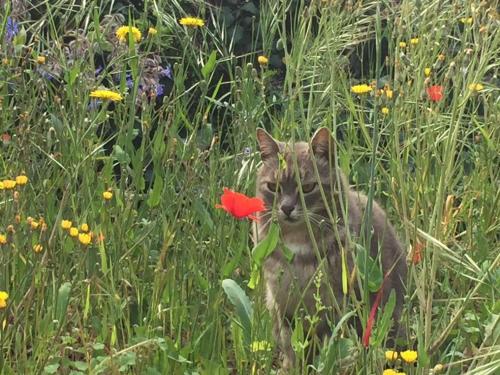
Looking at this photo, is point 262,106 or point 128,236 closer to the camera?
point 128,236

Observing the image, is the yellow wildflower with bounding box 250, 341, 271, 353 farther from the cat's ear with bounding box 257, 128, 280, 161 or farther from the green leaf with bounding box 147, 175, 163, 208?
the cat's ear with bounding box 257, 128, 280, 161

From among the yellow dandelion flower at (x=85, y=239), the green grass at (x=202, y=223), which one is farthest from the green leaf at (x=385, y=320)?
the yellow dandelion flower at (x=85, y=239)

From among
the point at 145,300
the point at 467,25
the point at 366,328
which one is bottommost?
the point at 145,300

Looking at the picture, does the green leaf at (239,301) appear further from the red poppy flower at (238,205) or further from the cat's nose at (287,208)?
the cat's nose at (287,208)

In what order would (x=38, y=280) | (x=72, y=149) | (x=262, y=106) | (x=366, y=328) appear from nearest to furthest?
(x=366, y=328), (x=38, y=280), (x=72, y=149), (x=262, y=106)

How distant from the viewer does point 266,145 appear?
3205 millimetres

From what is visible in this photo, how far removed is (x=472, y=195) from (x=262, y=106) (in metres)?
0.81

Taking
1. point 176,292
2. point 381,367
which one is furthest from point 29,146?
point 381,367

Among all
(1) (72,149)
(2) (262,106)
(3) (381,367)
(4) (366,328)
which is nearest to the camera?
(4) (366,328)

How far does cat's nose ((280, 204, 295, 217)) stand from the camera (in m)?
3.13

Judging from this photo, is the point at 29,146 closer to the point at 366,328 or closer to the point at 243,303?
the point at 243,303

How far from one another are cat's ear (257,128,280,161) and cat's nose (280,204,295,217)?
0.58 ft

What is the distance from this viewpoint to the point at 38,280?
8.74 ft

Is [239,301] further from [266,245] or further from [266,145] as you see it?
[266,145]
